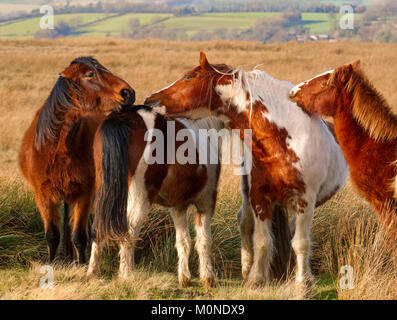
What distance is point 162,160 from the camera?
5.27 meters

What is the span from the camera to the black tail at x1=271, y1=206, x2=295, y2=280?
5.65 metres

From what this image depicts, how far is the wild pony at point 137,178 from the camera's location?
16.9ft

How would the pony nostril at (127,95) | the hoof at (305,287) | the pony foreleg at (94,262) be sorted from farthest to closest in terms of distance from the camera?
the pony nostril at (127,95), the pony foreleg at (94,262), the hoof at (305,287)

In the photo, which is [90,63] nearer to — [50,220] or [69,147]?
[69,147]

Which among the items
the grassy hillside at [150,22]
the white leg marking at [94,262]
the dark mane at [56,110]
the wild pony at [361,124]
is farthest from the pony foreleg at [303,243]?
the grassy hillside at [150,22]

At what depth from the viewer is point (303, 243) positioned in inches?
200

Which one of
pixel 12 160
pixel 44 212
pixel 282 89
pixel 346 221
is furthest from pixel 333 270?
pixel 12 160

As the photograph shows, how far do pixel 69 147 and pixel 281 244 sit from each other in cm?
223

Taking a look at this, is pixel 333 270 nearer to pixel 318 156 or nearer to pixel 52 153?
pixel 318 156

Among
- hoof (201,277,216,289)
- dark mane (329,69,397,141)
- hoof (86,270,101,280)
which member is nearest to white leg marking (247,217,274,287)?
hoof (201,277,216,289)

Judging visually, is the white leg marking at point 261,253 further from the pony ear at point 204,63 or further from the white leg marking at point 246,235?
the pony ear at point 204,63

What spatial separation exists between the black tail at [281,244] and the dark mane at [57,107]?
220 centimetres

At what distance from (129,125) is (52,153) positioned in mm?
996

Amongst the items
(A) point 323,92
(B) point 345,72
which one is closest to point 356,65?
(B) point 345,72
